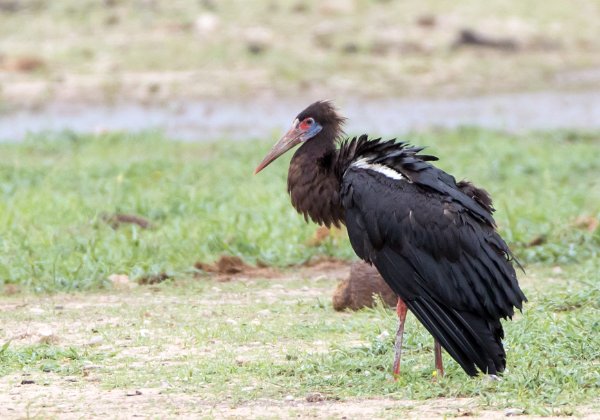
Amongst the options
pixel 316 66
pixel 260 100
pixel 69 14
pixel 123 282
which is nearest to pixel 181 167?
pixel 123 282

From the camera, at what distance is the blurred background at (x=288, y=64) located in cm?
1572

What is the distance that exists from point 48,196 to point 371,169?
4.92m

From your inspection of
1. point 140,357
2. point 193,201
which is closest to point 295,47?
point 193,201

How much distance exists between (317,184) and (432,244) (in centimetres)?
82

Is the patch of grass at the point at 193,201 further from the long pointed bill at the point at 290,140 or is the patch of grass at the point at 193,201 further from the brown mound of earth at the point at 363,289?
the long pointed bill at the point at 290,140

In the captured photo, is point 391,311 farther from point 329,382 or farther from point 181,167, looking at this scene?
point 181,167

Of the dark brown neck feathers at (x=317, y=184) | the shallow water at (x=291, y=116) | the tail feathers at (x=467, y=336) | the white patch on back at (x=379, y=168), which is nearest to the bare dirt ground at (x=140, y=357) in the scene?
the tail feathers at (x=467, y=336)

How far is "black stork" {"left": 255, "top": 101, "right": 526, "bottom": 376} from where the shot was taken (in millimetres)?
5699

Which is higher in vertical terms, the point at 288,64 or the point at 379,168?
the point at 288,64

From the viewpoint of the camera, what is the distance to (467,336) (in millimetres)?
5715

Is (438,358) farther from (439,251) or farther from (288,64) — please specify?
(288,64)

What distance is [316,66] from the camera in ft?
57.3

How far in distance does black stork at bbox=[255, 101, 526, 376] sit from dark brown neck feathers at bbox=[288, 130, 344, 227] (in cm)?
2

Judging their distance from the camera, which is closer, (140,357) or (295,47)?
(140,357)
